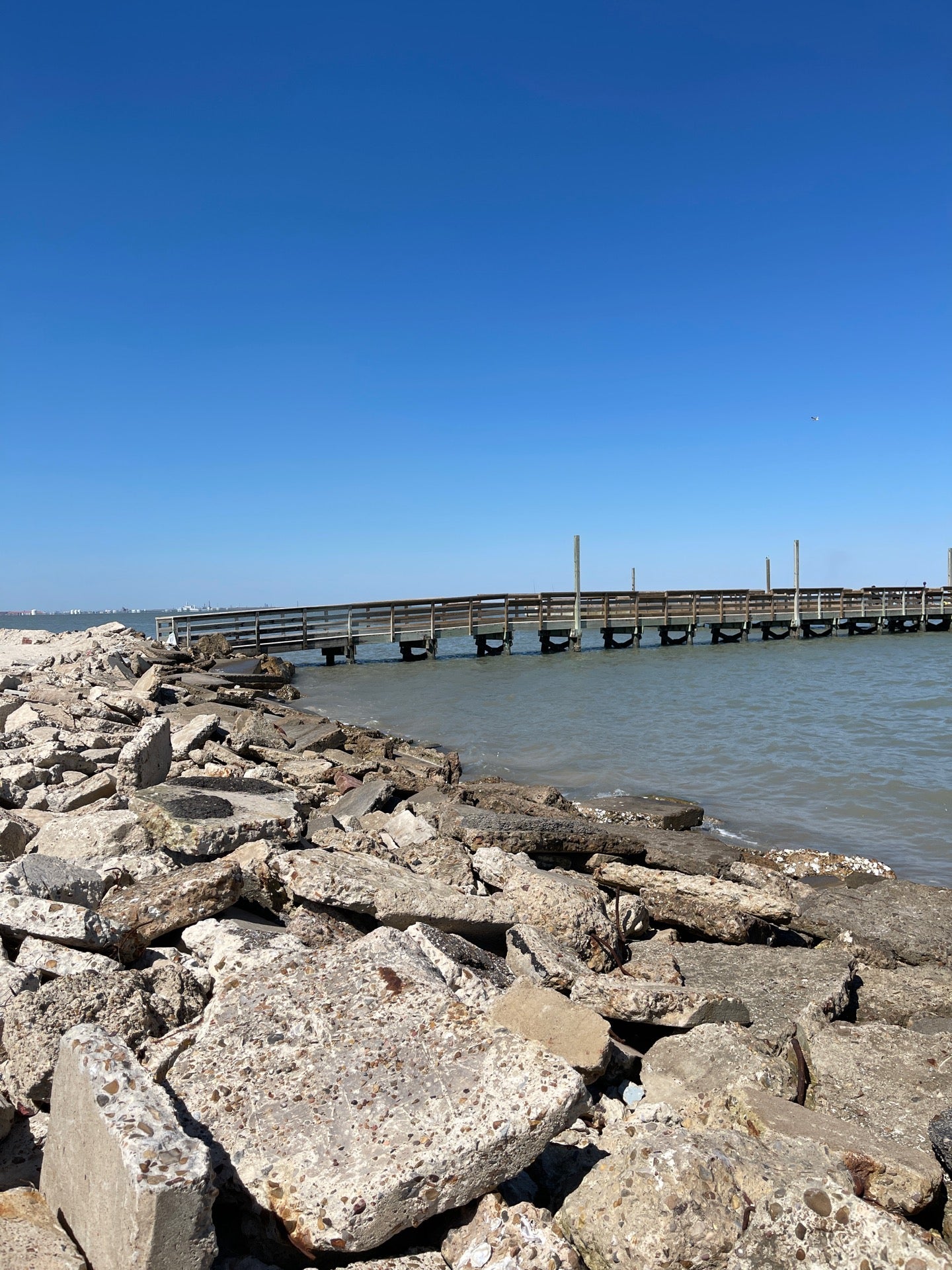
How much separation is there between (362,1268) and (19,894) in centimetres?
205

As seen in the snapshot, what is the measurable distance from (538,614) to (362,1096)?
108 ft

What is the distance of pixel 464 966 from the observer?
11.5ft

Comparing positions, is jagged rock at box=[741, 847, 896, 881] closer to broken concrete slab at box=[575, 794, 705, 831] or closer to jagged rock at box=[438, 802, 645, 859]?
broken concrete slab at box=[575, 794, 705, 831]

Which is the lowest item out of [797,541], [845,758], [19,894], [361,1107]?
[845,758]

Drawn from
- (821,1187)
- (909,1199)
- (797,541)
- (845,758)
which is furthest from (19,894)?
(797,541)

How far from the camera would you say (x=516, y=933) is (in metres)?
4.13

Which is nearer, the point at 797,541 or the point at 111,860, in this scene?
the point at 111,860

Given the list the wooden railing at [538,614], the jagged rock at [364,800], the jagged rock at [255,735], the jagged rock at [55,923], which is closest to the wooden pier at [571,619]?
the wooden railing at [538,614]

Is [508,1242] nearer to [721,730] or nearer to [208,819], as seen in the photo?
[208,819]

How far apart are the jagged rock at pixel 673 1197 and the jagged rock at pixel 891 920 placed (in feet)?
11.0

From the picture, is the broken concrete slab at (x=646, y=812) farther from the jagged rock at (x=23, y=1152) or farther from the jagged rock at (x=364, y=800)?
the jagged rock at (x=23, y=1152)

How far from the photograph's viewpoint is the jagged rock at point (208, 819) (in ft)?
15.3

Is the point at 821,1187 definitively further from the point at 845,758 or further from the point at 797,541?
the point at 797,541

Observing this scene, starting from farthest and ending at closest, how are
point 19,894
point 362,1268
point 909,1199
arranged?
point 19,894 < point 909,1199 < point 362,1268
